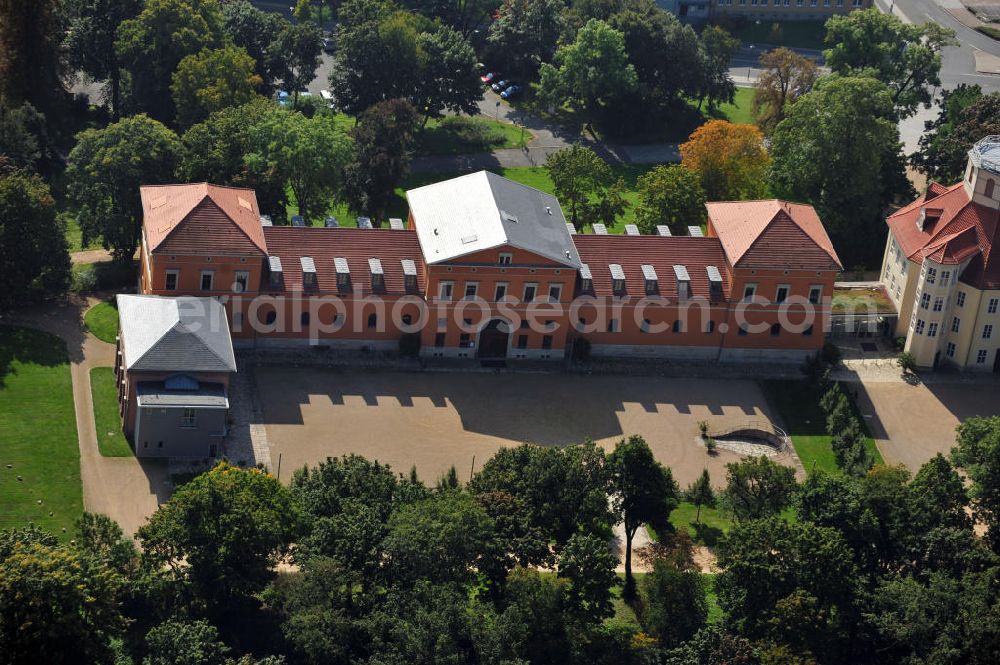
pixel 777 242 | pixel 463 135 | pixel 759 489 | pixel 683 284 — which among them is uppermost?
pixel 777 242

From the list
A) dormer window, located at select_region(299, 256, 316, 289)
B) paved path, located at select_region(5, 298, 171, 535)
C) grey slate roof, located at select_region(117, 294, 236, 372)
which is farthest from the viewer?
dormer window, located at select_region(299, 256, 316, 289)

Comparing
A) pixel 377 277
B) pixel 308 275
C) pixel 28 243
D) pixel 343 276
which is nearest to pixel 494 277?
pixel 377 277

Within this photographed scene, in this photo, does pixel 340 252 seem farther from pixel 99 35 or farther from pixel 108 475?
pixel 99 35

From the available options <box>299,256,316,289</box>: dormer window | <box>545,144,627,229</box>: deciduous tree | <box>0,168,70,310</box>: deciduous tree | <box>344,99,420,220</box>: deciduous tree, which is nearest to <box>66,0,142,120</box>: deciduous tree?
<box>344,99,420,220</box>: deciduous tree

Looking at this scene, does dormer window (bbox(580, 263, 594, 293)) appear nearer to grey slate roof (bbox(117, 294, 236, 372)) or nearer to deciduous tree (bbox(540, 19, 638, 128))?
grey slate roof (bbox(117, 294, 236, 372))

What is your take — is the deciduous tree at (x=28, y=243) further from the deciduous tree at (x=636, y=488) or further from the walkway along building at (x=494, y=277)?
the deciduous tree at (x=636, y=488)
